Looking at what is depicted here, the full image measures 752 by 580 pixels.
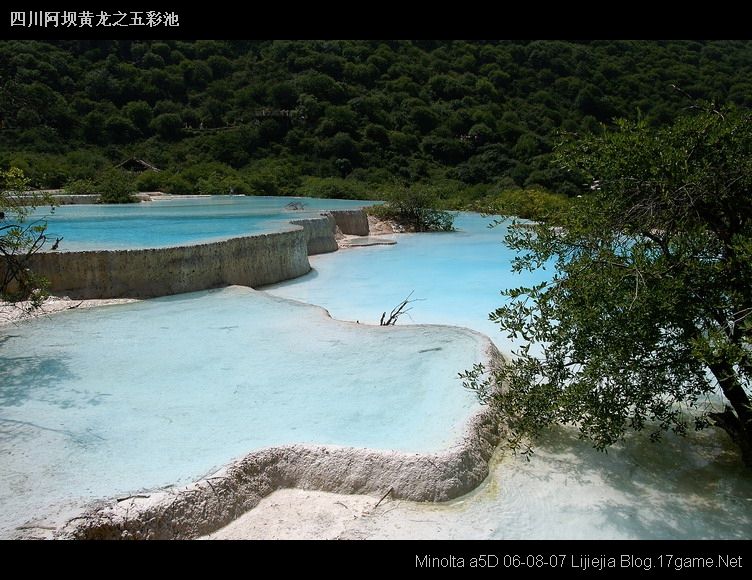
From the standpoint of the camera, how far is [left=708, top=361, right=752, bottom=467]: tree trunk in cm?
407

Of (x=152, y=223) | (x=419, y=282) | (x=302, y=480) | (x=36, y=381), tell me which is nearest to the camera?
(x=302, y=480)

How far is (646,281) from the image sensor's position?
152 inches

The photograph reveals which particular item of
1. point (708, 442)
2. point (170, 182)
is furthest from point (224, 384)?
point (170, 182)

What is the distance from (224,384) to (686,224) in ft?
11.3

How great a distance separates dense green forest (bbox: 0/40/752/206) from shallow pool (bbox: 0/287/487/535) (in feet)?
64.6

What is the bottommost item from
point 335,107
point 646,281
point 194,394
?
point 194,394

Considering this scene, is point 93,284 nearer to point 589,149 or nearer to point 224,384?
point 224,384

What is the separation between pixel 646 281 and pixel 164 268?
6114mm

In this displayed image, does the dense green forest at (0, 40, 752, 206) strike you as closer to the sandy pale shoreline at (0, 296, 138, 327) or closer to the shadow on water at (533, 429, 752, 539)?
the sandy pale shoreline at (0, 296, 138, 327)

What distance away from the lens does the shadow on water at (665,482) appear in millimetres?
3660

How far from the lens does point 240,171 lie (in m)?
31.5

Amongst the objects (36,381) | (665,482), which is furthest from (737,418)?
(36,381)

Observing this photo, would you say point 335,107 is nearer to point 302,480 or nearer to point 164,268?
point 164,268

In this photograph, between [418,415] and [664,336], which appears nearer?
[664,336]
